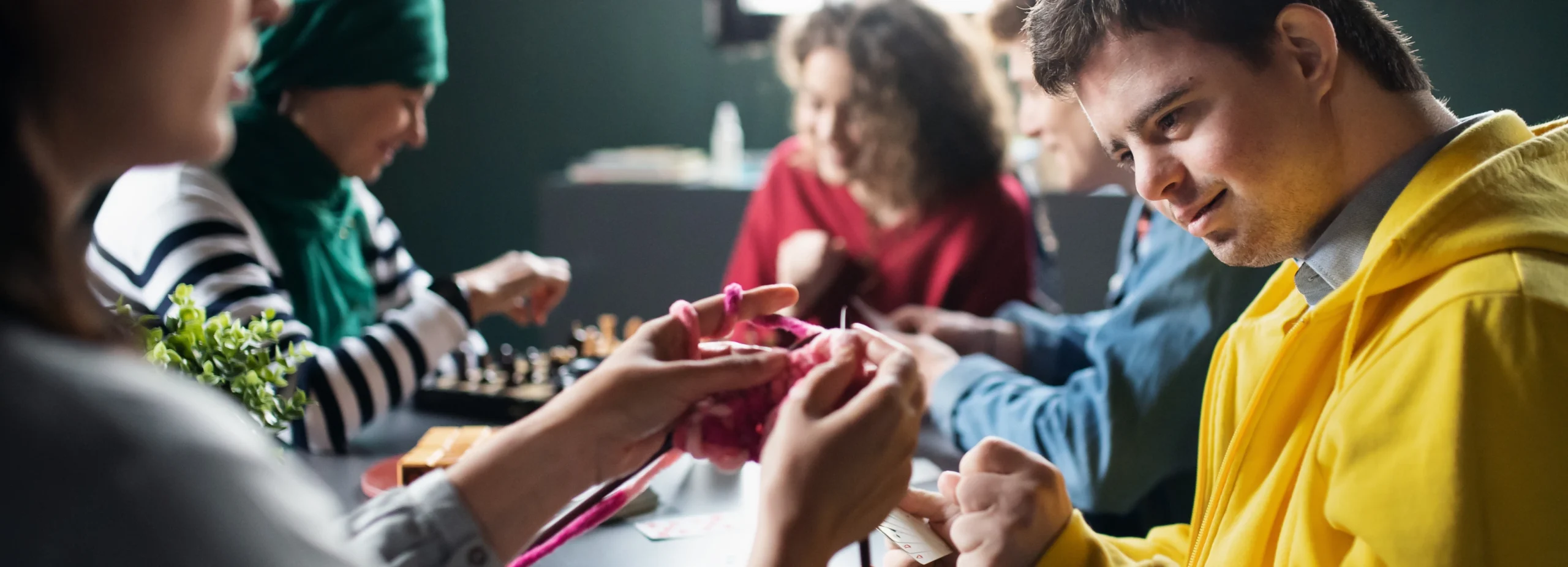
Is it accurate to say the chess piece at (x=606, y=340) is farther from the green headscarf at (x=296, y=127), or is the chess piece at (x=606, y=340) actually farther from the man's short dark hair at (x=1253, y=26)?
the man's short dark hair at (x=1253, y=26)

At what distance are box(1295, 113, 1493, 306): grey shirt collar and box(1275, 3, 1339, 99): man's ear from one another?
0.27ft

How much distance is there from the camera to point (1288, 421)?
0.88 metres

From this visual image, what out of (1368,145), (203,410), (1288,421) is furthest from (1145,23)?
(203,410)

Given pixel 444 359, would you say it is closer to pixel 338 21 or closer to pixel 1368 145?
pixel 338 21

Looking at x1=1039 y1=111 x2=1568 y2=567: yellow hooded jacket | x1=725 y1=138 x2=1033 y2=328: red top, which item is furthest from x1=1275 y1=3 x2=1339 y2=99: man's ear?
x1=725 y1=138 x2=1033 y2=328: red top

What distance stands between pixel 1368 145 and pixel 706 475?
0.84 m

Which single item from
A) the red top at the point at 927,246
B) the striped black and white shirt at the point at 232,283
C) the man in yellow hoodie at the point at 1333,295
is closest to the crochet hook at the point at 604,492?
the man in yellow hoodie at the point at 1333,295

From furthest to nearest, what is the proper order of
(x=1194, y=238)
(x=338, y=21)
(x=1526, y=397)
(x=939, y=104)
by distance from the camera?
(x=939, y=104), (x=338, y=21), (x=1194, y=238), (x=1526, y=397)

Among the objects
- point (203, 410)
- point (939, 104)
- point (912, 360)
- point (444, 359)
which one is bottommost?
point (444, 359)

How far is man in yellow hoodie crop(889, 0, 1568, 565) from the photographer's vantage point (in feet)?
2.28

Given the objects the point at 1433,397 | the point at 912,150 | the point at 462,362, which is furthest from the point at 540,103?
the point at 1433,397

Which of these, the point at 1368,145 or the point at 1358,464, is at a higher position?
the point at 1368,145

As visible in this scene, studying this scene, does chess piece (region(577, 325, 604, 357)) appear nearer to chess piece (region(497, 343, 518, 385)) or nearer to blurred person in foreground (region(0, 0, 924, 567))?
chess piece (region(497, 343, 518, 385))

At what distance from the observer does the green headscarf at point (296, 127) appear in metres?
1.75
